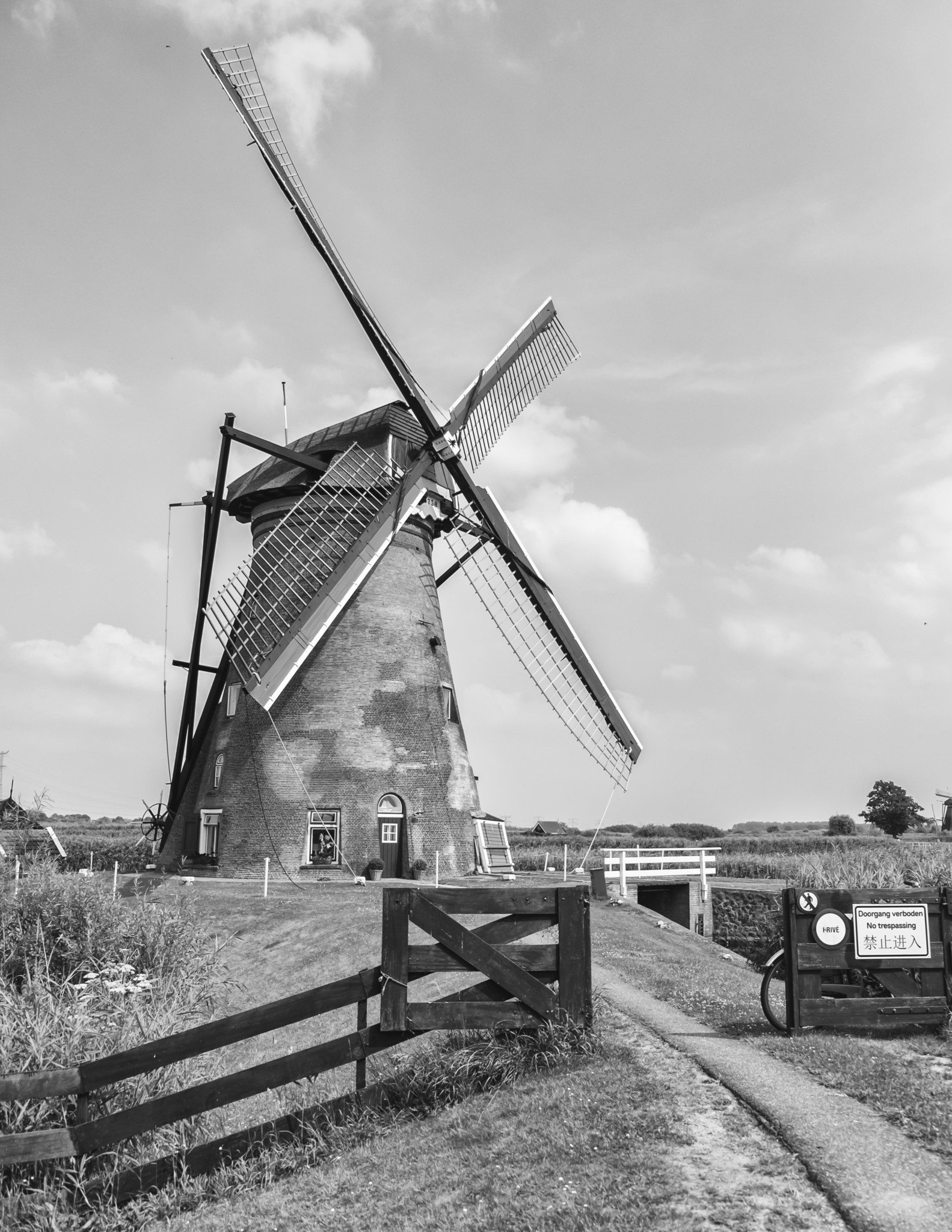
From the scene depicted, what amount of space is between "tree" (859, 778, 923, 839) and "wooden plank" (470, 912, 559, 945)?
221 ft

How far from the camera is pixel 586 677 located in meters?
23.2

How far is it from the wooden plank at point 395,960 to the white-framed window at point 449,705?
53.1 feet

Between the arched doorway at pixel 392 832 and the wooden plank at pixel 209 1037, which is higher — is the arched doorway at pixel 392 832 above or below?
above

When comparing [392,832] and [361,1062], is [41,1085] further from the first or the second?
[392,832]

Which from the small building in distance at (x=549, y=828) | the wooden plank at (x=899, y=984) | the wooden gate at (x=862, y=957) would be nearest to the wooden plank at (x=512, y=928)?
the wooden gate at (x=862, y=957)

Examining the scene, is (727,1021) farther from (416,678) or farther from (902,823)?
(902,823)

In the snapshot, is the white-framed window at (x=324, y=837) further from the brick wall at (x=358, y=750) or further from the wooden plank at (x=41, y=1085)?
the wooden plank at (x=41, y=1085)

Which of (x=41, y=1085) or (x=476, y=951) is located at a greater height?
(x=476, y=951)

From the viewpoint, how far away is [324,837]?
70.9 ft

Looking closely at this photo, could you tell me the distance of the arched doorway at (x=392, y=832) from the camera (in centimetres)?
2183

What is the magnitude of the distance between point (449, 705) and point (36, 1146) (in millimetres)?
17682

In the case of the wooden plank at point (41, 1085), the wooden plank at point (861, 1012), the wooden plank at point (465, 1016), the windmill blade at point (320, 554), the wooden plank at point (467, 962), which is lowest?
the wooden plank at point (41, 1085)

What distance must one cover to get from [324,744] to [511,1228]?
16.9 m

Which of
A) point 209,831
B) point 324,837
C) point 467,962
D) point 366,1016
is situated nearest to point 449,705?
point 324,837
